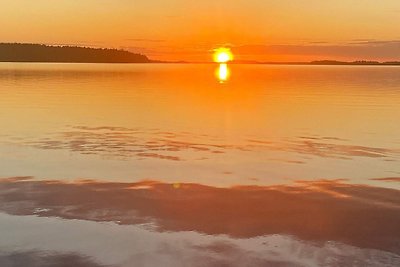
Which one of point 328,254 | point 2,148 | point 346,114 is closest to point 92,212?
point 328,254

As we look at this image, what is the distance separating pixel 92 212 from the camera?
14906 mm

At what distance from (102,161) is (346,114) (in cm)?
2746

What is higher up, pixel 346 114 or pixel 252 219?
pixel 346 114

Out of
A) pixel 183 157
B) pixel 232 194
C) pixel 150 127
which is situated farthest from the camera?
pixel 150 127

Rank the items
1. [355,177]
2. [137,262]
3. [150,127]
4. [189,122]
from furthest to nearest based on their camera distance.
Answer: [189,122] < [150,127] < [355,177] < [137,262]

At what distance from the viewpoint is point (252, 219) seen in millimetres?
14445

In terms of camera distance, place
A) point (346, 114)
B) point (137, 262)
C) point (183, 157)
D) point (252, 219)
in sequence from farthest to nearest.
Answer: point (346, 114), point (183, 157), point (252, 219), point (137, 262)

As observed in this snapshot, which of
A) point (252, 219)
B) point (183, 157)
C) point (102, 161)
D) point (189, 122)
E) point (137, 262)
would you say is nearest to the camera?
point (137, 262)

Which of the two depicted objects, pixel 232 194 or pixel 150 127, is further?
pixel 150 127

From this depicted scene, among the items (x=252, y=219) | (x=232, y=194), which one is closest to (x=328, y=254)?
(x=252, y=219)

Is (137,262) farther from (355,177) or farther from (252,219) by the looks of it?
(355,177)

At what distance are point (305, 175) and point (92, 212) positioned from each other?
9.12 meters

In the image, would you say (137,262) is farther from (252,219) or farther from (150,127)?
(150,127)

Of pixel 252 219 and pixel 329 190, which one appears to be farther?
pixel 329 190
